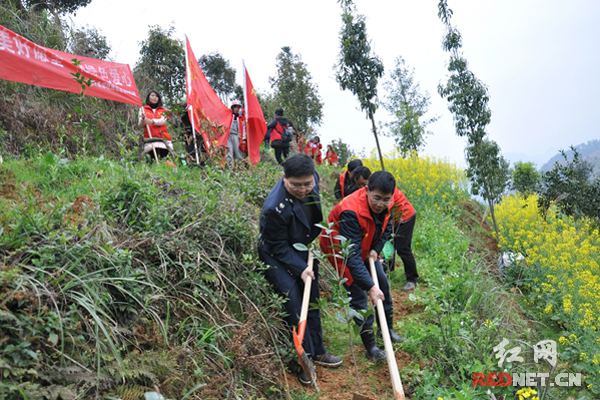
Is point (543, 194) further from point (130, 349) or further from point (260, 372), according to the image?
point (130, 349)

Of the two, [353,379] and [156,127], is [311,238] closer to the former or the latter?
[353,379]

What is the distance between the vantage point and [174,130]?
619 cm

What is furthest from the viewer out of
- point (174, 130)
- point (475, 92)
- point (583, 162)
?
point (475, 92)

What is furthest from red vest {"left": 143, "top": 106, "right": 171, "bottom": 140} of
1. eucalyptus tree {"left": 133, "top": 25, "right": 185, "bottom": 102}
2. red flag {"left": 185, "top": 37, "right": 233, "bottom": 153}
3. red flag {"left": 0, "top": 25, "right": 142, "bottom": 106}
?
eucalyptus tree {"left": 133, "top": 25, "right": 185, "bottom": 102}

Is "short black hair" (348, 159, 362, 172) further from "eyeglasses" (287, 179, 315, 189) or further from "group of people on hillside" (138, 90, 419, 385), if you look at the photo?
"eyeglasses" (287, 179, 315, 189)

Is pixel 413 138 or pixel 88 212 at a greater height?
pixel 413 138

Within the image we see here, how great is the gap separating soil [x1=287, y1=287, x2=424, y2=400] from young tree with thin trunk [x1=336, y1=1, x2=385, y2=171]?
18.9ft

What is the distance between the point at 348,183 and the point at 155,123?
2971 mm

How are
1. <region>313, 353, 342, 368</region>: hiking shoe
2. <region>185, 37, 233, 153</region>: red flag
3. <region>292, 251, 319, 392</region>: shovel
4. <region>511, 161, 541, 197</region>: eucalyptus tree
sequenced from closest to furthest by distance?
1. <region>292, 251, 319, 392</region>: shovel
2. <region>313, 353, 342, 368</region>: hiking shoe
3. <region>185, 37, 233, 153</region>: red flag
4. <region>511, 161, 541, 197</region>: eucalyptus tree

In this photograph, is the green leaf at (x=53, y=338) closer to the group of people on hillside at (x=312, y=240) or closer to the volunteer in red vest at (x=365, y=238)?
the group of people on hillside at (x=312, y=240)

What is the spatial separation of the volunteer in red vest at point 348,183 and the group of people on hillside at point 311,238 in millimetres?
2447

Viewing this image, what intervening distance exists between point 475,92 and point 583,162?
7.87 feet

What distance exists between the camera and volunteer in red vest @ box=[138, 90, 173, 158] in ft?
19.1

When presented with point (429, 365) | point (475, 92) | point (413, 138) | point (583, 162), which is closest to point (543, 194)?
point (583, 162)
